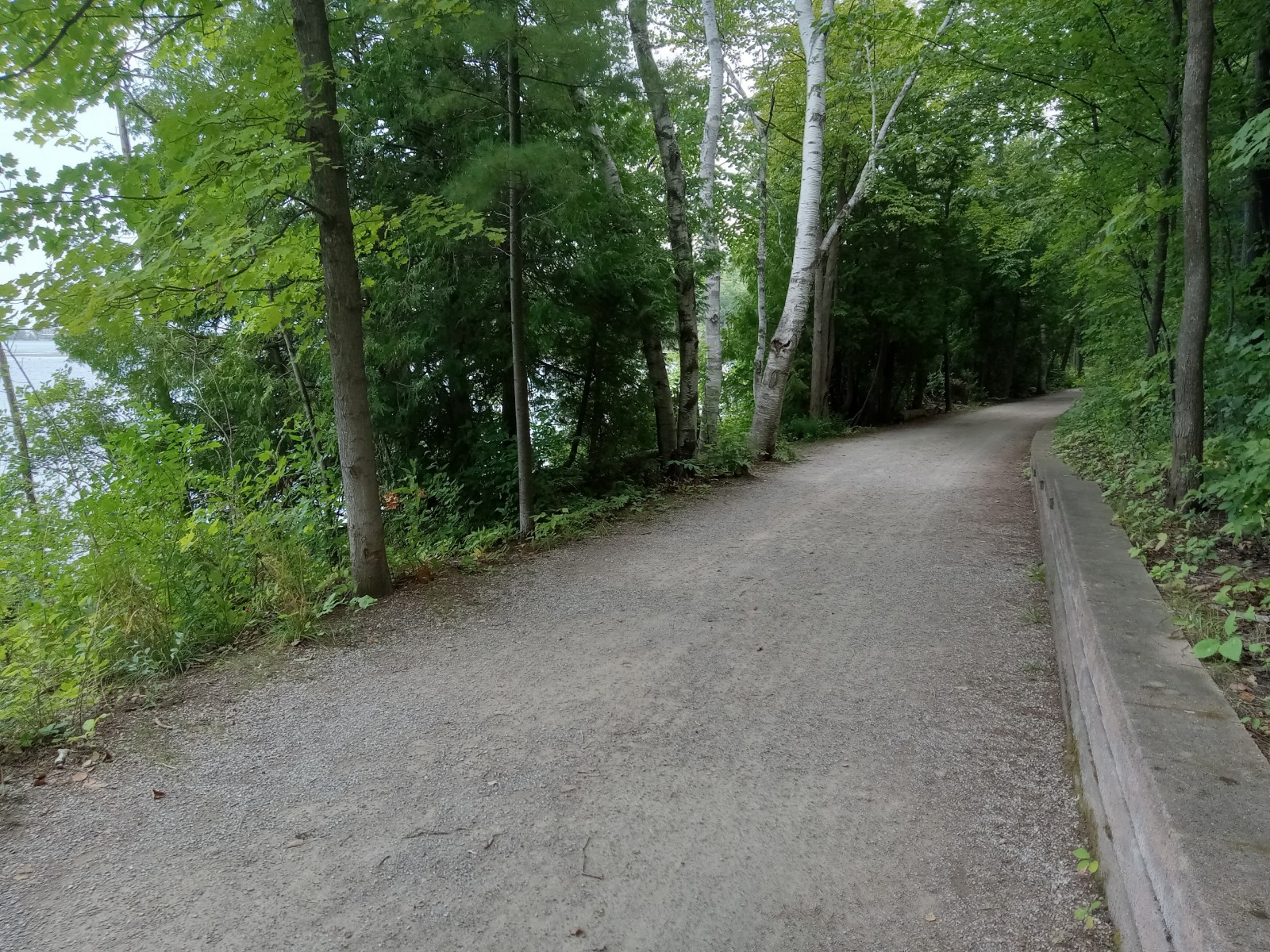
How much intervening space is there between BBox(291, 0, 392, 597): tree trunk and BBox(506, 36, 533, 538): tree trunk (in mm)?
1765

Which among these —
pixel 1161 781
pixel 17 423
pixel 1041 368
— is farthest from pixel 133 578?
pixel 1041 368

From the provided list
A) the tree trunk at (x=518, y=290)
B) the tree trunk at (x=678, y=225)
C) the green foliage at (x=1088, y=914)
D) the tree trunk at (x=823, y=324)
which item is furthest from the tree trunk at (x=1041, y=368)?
the green foliage at (x=1088, y=914)

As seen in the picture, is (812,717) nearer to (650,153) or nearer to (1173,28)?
(1173,28)

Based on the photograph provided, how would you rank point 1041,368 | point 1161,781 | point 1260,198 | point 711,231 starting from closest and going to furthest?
point 1161,781, point 1260,198, point 711,231, point 1041,368

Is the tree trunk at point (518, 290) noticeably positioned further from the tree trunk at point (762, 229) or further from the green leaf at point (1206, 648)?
the tree trunk at point (762, 229)

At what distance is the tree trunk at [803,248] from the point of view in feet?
35.3

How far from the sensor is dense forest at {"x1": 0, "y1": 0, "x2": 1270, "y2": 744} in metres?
4.42

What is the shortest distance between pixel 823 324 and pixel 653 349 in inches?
Result: 375

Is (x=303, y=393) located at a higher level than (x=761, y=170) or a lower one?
lower

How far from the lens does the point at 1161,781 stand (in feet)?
6.76

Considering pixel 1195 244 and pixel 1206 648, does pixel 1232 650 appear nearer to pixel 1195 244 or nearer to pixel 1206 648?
pixel 1206 648

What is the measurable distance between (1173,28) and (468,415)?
8.43m

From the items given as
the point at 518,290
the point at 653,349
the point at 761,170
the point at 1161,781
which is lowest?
the point at 1161,781

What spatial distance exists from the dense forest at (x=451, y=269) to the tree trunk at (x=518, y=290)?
0.13 ft
